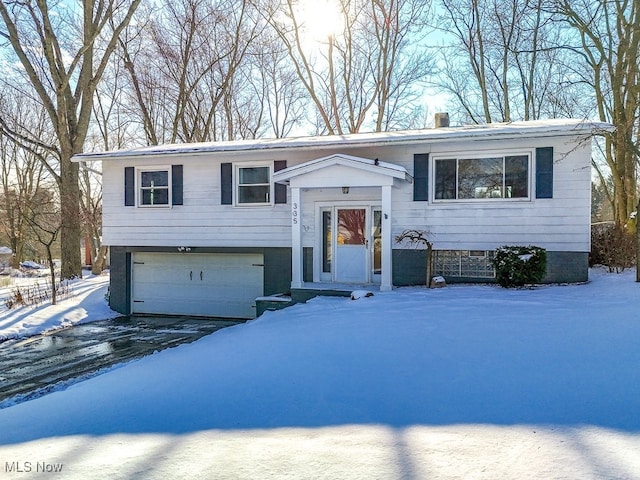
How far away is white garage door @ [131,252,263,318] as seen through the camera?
39.6 feet

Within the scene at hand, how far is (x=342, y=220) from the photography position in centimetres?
1090

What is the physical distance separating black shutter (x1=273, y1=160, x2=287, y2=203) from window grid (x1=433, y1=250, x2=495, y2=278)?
148 inches

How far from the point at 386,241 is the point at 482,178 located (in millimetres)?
2415

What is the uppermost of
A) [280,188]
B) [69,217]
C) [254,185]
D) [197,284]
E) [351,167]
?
[351,167]

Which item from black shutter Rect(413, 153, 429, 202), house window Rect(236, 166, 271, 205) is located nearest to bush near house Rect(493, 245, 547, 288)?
black shutter Rect(413, 153, 429, 202)

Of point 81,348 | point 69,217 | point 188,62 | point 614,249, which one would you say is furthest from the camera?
point 188,62

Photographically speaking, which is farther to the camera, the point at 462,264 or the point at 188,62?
the point at 188,62

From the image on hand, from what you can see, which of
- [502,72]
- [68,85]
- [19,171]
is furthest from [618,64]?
[19,171]

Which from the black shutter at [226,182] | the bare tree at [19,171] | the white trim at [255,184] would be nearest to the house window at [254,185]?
the white trim at [255,184]

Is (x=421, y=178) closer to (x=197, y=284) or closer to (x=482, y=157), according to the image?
(x=482, y=157)

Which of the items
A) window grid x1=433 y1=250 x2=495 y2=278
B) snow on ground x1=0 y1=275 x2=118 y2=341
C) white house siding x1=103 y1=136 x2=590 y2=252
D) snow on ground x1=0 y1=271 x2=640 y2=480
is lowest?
snow on ground x1=0 y1=275 x2=118 y2=341

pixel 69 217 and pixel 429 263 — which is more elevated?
pixel 69 217

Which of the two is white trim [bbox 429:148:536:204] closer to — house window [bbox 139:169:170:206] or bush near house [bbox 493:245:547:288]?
bush near house [bbox 493:245:547:288]

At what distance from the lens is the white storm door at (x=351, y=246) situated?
10.7 metres
